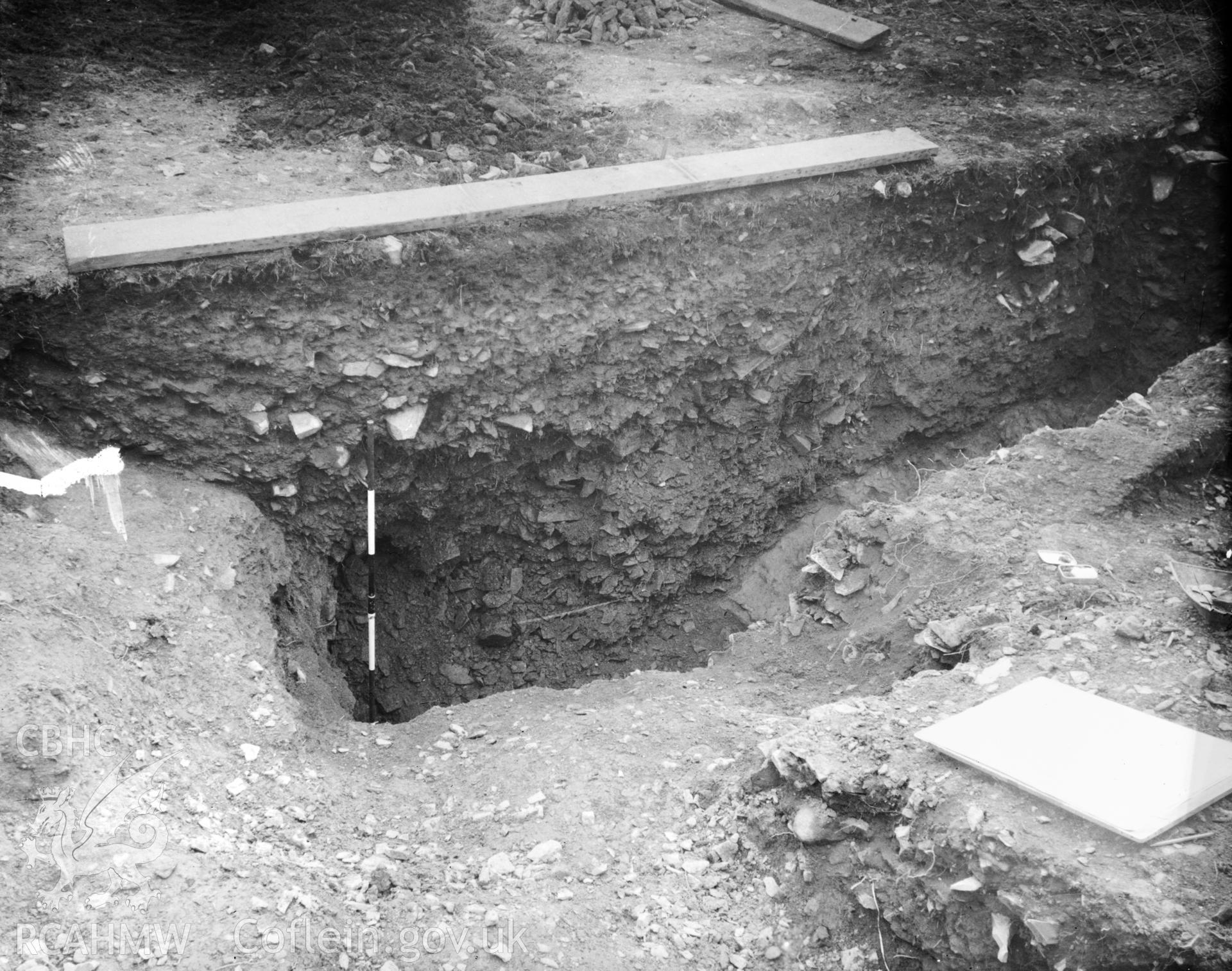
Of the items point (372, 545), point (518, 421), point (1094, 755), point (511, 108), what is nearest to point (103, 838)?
point (372, 545)

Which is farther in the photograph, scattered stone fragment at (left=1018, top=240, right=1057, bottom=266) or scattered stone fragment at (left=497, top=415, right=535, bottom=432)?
scattered stone fragment at (left=1018, top=240, right=1057, bottom=266)

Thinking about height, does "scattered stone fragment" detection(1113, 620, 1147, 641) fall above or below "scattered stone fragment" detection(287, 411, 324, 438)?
above

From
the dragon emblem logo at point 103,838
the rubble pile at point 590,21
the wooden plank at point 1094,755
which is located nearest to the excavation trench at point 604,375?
the dragon emblem logo at point 103,838

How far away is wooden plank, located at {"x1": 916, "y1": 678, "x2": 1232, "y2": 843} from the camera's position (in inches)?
106

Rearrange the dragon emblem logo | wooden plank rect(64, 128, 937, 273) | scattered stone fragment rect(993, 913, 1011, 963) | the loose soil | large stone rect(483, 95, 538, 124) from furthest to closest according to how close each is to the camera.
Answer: large stone rect(483, 95, 538, 124) < wooden plank rect(64, 128, 937, 273) < the loose soil < the dragon emblem logo < scattered stone fragment rect(993, 913, 1011, 963)

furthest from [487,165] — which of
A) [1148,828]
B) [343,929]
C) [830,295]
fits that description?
[1148,828]

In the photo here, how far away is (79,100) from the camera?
223 inches

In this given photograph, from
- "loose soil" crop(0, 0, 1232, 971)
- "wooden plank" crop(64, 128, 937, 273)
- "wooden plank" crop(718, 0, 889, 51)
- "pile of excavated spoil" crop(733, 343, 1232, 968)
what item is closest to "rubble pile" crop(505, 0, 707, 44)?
"loose soil" crop(0, 0, 1232, 971)

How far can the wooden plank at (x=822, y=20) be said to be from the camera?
7004mm

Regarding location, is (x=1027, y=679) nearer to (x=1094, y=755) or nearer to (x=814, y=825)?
(x=1094, y=755)

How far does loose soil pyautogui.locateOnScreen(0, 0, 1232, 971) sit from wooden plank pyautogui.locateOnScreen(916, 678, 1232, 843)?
0.24 feet

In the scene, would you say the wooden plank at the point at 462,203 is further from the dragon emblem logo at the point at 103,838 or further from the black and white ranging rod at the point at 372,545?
the dragon emblem logo at the point at 103,838

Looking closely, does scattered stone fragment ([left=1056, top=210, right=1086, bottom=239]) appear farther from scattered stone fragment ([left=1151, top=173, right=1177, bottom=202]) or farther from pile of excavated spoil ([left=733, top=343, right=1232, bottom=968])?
pile of excavated spoil ([left=733, top=343, right=1232, bottom=968])

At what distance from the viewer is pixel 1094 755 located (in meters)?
2.86
